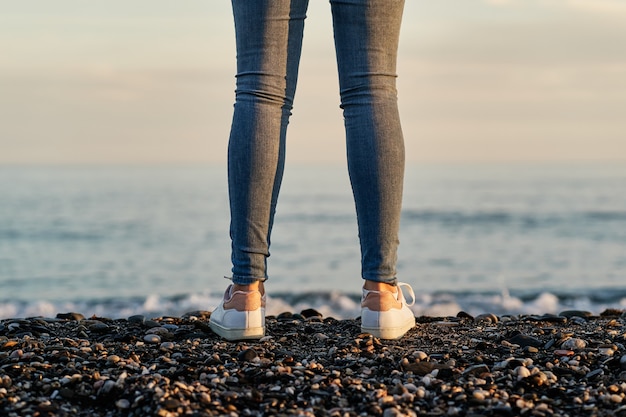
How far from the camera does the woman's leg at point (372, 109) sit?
2.83 meters

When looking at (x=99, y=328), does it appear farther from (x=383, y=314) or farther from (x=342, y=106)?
(x=342, y=106)

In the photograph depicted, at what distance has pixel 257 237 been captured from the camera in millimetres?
2914

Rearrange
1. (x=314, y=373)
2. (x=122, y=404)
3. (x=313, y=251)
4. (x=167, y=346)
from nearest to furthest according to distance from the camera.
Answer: (x=122, y=404) → (x=314, y=373) → (x=167, y=346) → (x=313, y=251)

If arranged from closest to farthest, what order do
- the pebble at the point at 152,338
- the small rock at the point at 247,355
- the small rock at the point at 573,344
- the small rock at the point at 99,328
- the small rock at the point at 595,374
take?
the small rock at the point at 595,374 < the small rock at the point at 247,355 < the small rock at the point at 573,344 < the pebble at the point at 152,338 < the small rock at the point at 99,328

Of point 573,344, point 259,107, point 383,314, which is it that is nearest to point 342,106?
point 259,107

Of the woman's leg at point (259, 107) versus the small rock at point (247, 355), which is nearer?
the small rock at point (247, 355)

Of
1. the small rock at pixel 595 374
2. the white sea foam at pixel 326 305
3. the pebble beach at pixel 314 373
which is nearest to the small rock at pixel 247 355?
the pebble beach at pixel 314 373

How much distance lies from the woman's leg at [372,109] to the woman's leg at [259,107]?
20 centimetres

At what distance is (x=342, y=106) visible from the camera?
2.91 m

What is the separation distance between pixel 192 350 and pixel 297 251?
1383cm

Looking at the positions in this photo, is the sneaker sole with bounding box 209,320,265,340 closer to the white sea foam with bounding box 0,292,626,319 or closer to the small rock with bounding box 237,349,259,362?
the small rock with bounding box 237,349,259,362

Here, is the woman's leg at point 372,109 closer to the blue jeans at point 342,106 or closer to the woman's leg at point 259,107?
the blue jeans at point 342,106

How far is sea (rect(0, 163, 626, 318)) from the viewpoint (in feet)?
36.8

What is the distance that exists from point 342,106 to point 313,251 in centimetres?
1376
